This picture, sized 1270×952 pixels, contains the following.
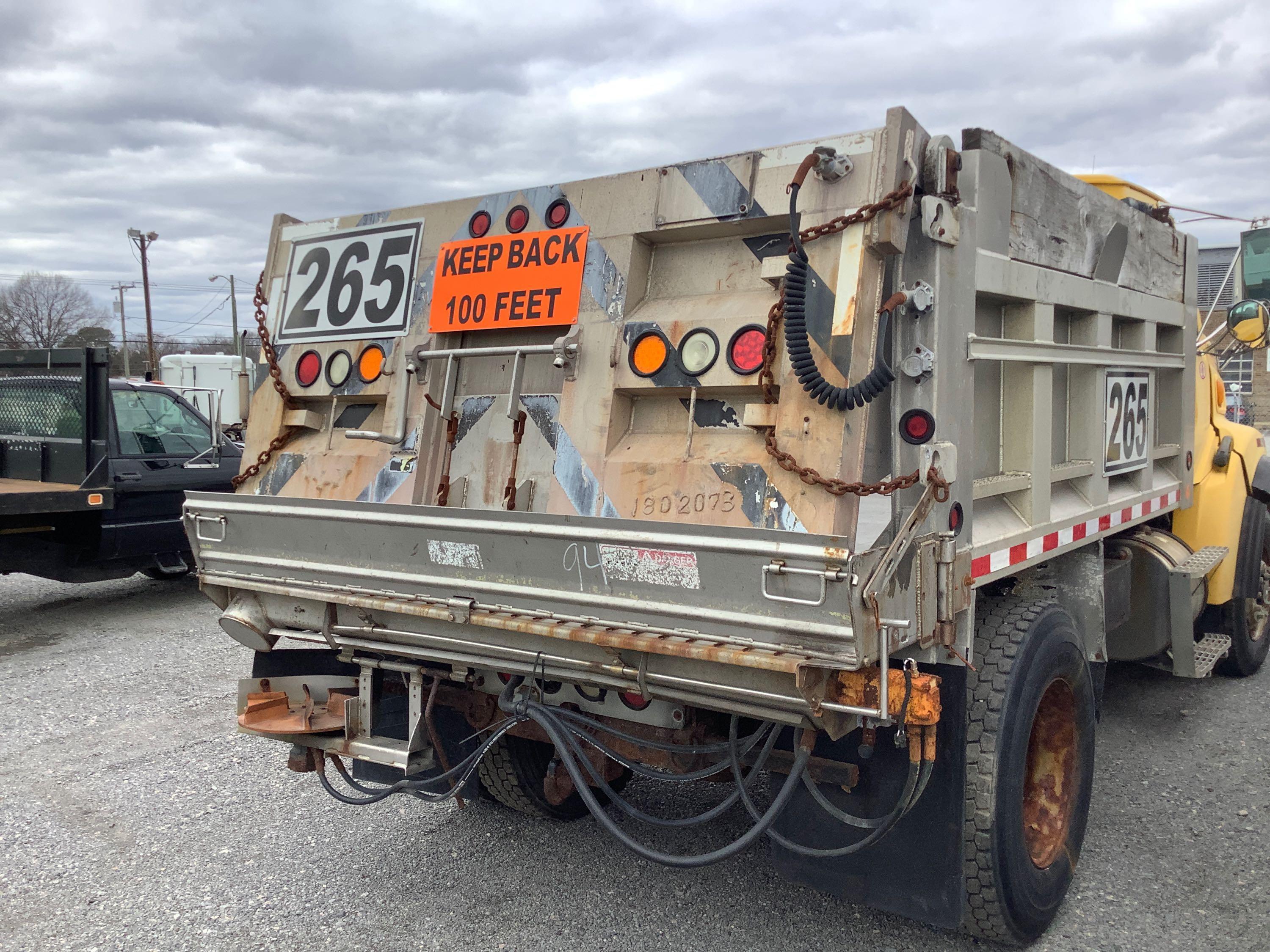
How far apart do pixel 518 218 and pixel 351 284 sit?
2.48 ft

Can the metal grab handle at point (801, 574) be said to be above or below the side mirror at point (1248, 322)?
below

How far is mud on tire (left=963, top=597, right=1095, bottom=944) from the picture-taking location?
9.31ft

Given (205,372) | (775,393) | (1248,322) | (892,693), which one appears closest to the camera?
(892,693)

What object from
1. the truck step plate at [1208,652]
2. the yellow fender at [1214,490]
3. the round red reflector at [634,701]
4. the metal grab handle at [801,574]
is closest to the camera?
the metal grab handle at [801,574]

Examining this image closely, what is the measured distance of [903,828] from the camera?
285 centimetres

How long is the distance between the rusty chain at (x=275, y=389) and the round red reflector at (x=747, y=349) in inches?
70.7

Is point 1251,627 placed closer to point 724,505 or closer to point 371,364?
point 724,505

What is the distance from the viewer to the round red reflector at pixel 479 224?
3.29m

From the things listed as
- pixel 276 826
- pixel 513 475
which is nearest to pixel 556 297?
pixel 513 475

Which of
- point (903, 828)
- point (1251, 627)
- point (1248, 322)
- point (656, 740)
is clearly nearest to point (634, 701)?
point (656, 740)

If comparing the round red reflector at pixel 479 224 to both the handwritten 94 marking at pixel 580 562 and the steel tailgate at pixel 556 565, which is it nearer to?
the steel tailgate at pixel 556 565

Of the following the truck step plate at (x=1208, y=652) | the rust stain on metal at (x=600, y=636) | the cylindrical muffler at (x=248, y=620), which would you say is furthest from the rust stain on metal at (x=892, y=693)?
the truck step plate at (x=1208, y=652)

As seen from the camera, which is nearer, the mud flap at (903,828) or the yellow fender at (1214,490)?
the mud flap at (903,828)

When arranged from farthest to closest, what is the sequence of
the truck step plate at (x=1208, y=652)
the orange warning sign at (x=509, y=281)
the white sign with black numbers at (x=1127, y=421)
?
the truck step plate at (x=1208, y=652)
the white sign with black numbers at (x=1127, y=421)
the orange warning sign at (x=509, y=281)
